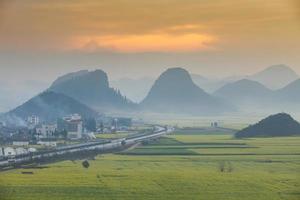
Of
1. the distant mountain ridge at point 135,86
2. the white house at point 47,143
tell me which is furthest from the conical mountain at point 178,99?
the white house at point 47,143

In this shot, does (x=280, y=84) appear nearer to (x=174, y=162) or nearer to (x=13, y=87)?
(x=174, y=162)

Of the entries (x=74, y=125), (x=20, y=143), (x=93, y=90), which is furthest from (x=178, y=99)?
(x=20, y=143)

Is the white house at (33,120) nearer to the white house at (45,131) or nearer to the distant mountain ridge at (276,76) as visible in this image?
the white house at (45,131)

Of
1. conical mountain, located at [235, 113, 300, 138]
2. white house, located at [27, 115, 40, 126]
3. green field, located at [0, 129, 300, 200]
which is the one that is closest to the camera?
green field, located at [0, 129, 300, 200]

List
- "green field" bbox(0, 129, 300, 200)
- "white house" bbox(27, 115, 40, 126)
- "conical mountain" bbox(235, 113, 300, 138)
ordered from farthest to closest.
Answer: "white house" bbox(27, 115, 40, 126), "conical mountain" bbox(235, 113, 300, 138), "green field" bbox(0, 129, 300, 200)

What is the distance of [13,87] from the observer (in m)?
6.53

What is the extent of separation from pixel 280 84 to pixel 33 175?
5.16 ft

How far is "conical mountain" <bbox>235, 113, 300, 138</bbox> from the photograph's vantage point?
6.47 meters

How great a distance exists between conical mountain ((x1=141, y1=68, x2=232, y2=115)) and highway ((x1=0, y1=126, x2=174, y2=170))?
0.46ft

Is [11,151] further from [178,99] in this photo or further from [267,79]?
[267,79]

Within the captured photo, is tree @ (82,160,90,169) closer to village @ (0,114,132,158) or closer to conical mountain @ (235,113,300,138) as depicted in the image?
village @ (0,114,132,158)

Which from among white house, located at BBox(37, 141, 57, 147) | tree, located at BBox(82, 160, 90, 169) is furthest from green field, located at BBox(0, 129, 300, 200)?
white house, located at BBox(37, 141, 57, 147)

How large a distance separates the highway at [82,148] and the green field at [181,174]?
6 cm

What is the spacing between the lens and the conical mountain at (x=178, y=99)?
21.5 feet
